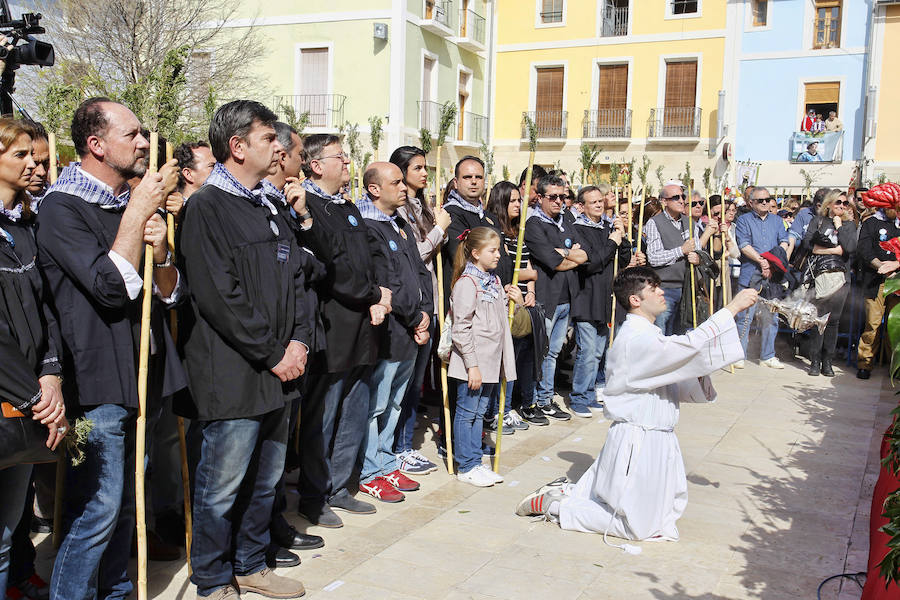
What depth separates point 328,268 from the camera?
452cm

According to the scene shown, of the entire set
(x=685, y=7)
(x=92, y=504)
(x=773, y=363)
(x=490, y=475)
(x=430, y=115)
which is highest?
(x=685, y=7)

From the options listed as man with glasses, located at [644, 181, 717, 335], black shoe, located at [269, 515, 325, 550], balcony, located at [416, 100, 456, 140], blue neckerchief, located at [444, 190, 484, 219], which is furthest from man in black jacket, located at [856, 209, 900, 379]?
balcony, located at [416, 100, 456, 140]

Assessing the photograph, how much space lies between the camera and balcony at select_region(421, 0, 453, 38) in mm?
25984

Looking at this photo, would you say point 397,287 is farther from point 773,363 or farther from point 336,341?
point 773,363

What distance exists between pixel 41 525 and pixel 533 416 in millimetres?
3935

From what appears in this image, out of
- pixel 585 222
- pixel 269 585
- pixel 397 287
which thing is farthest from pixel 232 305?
pixel 585 222

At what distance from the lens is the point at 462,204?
651cm

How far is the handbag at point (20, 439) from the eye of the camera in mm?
2838

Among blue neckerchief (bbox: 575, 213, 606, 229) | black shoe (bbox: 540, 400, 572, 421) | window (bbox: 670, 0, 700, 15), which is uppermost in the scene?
window (bbox: 670, 0, 700, 15)

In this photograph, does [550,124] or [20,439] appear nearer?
[20,439]

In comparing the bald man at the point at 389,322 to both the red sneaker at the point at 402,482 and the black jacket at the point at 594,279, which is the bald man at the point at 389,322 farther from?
the black jacket at the point at 594,279

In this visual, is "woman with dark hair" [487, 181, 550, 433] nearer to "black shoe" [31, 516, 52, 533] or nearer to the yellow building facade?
"black shoe" [31, 516, 52, 533]

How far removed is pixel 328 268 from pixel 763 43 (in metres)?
25.9

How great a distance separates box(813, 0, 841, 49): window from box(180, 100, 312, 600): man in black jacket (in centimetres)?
2648
